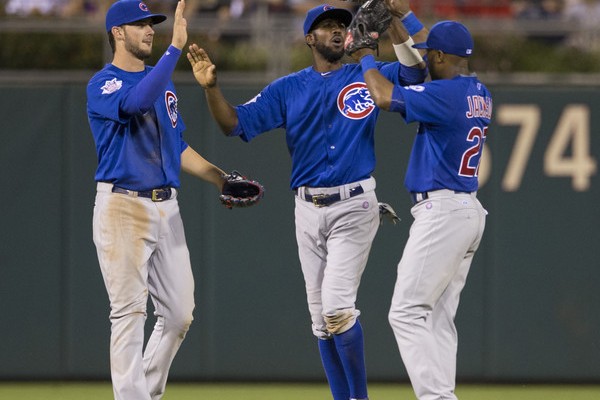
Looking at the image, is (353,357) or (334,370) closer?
(353,357)

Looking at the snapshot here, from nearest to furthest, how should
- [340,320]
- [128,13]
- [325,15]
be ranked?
[128,13], [340,320], [325,15]

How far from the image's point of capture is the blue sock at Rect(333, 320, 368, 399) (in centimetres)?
556

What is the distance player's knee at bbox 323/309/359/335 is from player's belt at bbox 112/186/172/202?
108cm

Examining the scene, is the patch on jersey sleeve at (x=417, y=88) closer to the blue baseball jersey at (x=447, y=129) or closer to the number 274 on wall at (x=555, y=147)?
the blue baseball jersey at (x=447, y=129)

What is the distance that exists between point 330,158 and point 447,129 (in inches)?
29.6

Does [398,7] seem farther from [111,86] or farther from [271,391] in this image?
[271,391]

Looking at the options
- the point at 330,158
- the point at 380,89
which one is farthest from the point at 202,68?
the point at 380,89

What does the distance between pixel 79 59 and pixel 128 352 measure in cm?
372

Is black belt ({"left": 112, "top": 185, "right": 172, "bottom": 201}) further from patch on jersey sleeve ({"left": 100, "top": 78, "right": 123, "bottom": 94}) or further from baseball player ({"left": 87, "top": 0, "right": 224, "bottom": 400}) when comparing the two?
patch on jersey sleeve ({"left": 100, "top": 78, "right": 123, "bottom": 94})

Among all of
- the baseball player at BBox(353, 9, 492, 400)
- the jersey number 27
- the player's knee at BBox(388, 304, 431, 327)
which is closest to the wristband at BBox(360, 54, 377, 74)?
the baseball player at BBox(353, 9, 492, 400)

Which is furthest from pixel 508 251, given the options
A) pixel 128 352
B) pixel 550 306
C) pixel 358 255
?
pixel 128 352

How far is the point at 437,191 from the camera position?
17.5 ft

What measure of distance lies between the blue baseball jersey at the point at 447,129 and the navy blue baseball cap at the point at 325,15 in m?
0.77

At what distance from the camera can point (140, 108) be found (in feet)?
16.5
